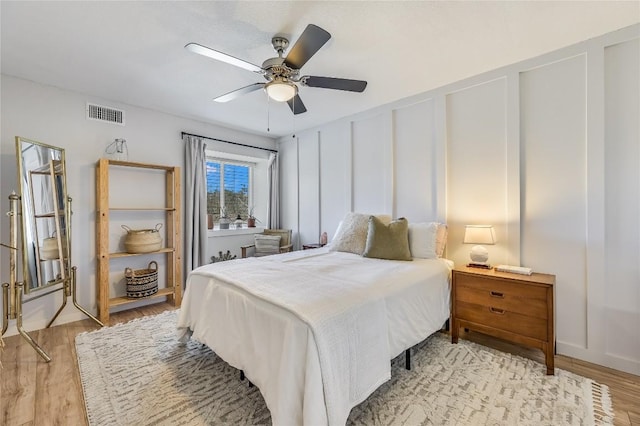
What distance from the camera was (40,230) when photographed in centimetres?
263

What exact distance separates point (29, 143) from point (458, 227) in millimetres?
4292

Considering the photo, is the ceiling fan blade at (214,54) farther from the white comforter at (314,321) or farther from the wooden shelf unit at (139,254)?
the wooden shelf unit at (139,254)

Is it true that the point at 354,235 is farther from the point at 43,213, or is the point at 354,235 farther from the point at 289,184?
the point at 43,213

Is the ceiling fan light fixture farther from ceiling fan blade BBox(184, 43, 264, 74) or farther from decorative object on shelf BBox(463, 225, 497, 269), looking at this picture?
decorative object on shelf BBox(463, 225, 497, 269)

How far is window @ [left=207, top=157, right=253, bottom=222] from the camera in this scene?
4641mm

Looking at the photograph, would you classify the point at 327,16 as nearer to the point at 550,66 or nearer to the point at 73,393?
the point at 550,66

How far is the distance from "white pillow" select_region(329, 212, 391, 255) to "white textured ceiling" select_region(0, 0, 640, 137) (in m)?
1.49

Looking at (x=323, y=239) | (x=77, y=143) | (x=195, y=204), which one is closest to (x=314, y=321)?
(x=323, y=239)

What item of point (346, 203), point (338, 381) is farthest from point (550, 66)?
point (338, 381)

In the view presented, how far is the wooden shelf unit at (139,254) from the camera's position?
304 cm

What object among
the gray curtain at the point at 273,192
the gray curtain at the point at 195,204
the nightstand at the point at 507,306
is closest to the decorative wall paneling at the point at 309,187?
the gray curtain at the point at 273,192

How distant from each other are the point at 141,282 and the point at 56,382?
1433 mm

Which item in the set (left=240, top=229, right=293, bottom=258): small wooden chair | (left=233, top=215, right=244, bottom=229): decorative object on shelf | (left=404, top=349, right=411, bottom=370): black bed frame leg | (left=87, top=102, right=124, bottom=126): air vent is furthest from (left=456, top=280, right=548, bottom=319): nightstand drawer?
(left=87, top=102, right=124, bottom=126): air vent

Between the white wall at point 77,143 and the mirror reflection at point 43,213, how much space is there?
11.5 inches
